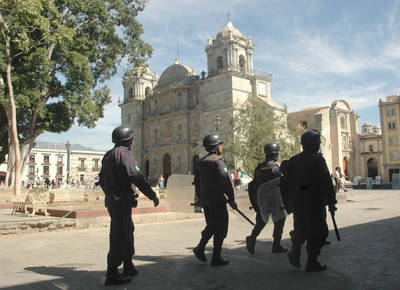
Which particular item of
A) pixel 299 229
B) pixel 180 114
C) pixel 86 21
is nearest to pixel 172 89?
pixel 180 114

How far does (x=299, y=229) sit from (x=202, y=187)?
127 cm

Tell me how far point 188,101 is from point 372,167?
92.1ft

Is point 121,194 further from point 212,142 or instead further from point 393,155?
point 393,155

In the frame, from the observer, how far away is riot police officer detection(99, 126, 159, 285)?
3.77m

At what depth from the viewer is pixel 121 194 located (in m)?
3.86

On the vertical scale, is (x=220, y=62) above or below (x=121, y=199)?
above

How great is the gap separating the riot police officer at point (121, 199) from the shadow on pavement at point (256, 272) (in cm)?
25

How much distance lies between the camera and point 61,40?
16172 mm

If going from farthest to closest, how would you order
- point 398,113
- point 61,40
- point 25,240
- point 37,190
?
point 398,113, point 61,40, point 37,190, point 25,240

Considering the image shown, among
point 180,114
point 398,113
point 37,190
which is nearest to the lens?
point 37,190

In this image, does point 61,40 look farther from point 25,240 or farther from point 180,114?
point 180,114

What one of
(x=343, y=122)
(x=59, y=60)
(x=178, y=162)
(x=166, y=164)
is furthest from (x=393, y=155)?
(x=59, y=60)

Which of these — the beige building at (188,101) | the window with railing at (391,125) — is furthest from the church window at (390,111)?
the beige building at (188,101)

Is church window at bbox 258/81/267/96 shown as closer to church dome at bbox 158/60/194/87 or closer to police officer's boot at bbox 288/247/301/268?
church dome at bbox 158/60/194/87
